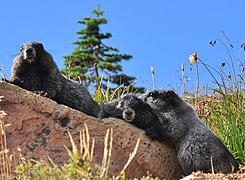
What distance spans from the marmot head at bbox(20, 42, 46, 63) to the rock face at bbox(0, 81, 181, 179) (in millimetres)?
1002

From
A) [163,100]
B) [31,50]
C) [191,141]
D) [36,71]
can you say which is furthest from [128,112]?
[31,50]

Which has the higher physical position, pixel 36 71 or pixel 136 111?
pixel 36 71

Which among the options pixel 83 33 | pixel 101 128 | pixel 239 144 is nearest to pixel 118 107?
pixel 101 128

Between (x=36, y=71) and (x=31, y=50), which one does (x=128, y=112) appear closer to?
(x=36, y=71)

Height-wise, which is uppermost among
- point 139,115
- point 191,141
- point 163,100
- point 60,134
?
point 163,100

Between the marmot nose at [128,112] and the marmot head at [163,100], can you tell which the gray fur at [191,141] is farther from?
the marmot nose at [128,112]

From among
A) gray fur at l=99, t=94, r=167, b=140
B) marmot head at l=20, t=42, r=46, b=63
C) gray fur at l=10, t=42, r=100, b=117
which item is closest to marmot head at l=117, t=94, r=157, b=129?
gray fur at l=99, t=94, r=167, b=140

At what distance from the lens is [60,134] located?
22.8ft

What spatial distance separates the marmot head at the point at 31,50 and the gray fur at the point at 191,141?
211cm

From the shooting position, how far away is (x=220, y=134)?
360 inches

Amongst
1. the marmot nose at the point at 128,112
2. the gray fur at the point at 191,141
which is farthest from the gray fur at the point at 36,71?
the gray fur at the point at 191,141

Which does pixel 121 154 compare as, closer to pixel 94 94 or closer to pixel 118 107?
pixel 118 107

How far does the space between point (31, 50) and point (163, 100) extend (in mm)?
2307

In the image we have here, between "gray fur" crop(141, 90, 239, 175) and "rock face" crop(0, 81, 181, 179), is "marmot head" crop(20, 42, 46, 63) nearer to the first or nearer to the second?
"rock face" crop(0, 81, 181, 179)
